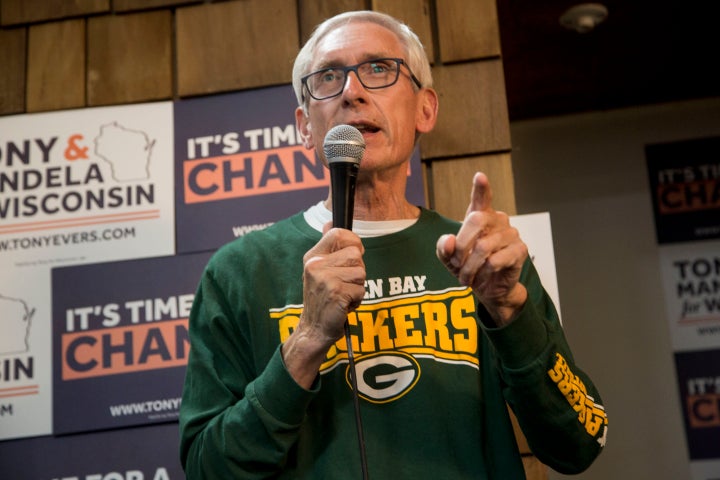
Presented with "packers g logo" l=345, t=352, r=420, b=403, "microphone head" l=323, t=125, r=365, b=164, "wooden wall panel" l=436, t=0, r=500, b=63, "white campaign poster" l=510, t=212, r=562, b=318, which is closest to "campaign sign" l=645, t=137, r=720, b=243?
"wooden wall panel" l=436, t=0, r=500, b=63

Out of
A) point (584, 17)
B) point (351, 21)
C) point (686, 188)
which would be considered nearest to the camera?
point (351, 21)

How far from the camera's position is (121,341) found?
2.27m

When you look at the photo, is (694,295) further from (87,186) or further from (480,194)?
(480,194)

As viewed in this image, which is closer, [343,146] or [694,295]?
[343,146]

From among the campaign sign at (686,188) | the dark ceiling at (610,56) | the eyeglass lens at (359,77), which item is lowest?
the eyeglass lens at (359,77)

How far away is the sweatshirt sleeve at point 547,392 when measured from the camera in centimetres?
128

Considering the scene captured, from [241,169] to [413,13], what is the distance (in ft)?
2.03

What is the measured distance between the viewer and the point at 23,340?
2314mm

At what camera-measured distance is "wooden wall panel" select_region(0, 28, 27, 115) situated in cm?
250

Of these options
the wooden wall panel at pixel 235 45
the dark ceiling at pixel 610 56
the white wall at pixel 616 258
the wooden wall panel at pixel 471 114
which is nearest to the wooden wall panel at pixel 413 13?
the wooden wall panel at pixel 471 114

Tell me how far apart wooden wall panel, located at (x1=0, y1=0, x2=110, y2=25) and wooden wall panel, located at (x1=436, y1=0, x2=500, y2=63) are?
0.96m

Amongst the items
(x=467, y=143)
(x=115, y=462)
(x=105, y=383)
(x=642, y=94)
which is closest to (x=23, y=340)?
(x=105, y=383)

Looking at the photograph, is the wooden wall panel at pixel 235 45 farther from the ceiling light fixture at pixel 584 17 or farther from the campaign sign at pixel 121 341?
the ceiling light fixture at pixel 584 17

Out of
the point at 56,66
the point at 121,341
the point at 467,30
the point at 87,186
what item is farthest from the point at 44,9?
the point at 467,30
